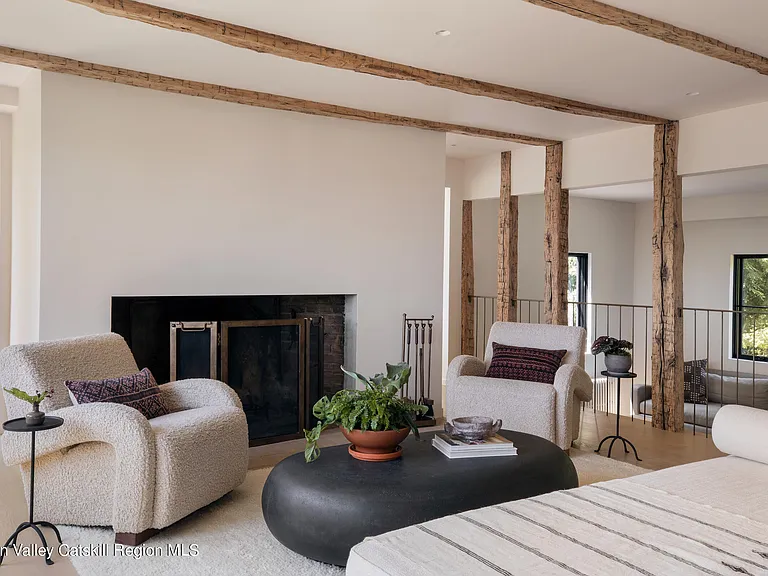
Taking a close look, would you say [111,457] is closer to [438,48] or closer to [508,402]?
[508,402]

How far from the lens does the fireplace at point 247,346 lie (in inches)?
177

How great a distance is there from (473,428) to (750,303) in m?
8.38

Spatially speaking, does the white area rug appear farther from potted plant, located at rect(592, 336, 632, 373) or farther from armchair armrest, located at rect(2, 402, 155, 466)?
potted plant, located at rect(592, 336, 632, 373)

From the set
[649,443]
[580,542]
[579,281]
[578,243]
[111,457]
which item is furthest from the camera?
[579,281]

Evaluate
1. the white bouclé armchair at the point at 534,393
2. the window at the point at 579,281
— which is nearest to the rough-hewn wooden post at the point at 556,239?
the white bouclé armchair at the point at 534,393

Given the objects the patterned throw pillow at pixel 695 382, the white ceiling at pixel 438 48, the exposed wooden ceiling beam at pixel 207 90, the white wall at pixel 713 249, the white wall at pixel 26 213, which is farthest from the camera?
Result: the white wall at pixel 713 249

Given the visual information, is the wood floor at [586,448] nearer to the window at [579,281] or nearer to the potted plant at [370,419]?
the potted plant at [370,419]

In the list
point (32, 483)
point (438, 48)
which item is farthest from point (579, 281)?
point (32, 483)

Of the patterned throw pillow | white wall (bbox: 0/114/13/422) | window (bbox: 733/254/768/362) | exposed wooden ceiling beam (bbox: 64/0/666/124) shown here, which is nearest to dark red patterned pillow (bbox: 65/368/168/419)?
exposed wooden ceiling beam (bbox: 64/0/666/124)

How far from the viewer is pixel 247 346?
4.72 m

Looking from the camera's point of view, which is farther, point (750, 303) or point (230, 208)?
point (750, 303)

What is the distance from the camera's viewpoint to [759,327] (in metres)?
10.0

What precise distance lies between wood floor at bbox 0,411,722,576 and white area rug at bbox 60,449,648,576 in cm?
18

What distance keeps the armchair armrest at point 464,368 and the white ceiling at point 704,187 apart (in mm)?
3675
